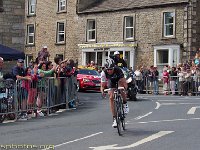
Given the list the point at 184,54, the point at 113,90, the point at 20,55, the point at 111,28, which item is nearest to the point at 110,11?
the point at 111,28

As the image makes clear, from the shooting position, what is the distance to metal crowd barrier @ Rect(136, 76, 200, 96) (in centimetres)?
3122

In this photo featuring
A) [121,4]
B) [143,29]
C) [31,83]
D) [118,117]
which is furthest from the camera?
[121,4]

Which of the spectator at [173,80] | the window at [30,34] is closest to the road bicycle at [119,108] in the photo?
the spectator at [173,80]

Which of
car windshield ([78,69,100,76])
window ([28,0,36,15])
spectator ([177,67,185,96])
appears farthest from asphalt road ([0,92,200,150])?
window ([28,0,36,15])

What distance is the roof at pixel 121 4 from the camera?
41.0 metres

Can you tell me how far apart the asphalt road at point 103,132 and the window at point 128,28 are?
25253 millimetres

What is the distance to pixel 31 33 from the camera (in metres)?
50.5

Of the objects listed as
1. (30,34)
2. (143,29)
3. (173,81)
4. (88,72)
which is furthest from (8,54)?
(30,34)

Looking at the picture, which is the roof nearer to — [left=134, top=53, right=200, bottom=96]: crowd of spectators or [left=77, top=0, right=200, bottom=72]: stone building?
[left=77, top=0, right=200, bottom=72]: stone building

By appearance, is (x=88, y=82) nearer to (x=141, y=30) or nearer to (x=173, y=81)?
(x=173, y=81)

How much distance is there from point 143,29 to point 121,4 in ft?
→ 10.7

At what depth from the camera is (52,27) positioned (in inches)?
1902

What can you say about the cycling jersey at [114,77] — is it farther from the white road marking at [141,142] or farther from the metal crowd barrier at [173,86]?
the metal crowd barrier at [173,86]

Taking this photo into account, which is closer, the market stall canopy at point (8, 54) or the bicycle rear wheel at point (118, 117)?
the bicycle rear wheel at point (118, 117)
